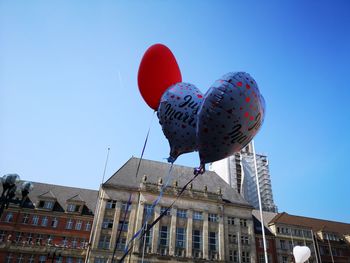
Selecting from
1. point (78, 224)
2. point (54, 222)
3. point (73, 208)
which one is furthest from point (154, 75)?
point (73, 208)

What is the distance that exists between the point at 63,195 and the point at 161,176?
48.7 ft

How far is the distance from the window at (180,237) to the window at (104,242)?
335 inches

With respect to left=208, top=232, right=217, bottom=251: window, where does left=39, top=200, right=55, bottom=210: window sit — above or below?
above

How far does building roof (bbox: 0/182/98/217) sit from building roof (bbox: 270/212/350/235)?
28.7m

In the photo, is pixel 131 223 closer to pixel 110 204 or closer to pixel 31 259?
pixel 110 204

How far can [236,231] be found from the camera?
3494cm

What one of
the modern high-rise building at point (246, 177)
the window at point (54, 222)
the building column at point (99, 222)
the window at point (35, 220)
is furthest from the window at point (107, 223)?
the modern high-rise building at point (246, 177)

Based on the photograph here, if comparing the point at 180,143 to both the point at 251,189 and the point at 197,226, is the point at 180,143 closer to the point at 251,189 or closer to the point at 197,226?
the point at 197,226

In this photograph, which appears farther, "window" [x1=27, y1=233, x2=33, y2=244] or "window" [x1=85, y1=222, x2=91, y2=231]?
"window" [x1=85, y1=222, x2=91, y2=231]

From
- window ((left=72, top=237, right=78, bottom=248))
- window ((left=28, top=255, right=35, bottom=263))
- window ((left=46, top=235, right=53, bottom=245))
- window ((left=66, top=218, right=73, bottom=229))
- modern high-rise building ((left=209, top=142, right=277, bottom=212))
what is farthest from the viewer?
modern high-rise building ((left=209, top=142, right=277, bottom=212))

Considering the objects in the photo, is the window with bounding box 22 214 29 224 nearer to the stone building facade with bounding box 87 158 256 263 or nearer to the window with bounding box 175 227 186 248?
the stone building facade with bounding box 87 158 256 263

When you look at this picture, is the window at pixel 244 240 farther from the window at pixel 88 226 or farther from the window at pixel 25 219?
the window at pixel 25 219

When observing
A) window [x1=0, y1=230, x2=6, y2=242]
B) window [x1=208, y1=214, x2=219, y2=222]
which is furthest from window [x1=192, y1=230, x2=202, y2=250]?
window [x1=0, y1=230, x2=6, y2=242]

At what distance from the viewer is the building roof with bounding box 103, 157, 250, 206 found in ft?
115
